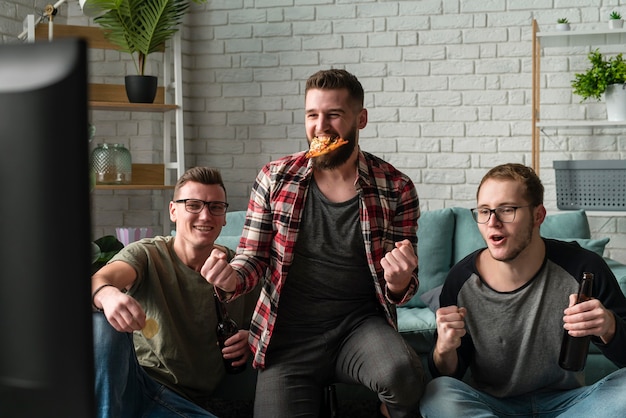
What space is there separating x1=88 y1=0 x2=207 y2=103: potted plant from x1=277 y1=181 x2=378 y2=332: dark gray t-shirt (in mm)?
2113

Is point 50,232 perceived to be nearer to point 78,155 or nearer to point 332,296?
point 78,155

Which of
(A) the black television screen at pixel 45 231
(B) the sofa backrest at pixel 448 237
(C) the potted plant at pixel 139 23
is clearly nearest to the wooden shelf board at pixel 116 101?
(C) the potted plant at pixel 139 23

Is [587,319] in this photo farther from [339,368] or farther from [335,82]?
[335,82]

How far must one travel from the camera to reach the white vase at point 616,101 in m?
4.08

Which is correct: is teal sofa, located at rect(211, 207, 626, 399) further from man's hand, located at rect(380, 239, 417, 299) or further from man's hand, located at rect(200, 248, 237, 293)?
man's hand, located at rect(200, 248, 237, 293)

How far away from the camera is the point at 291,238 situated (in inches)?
96.3

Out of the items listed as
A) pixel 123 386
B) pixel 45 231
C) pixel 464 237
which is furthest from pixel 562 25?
pixel 45 231

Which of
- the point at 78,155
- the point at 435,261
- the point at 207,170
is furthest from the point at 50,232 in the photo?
the point at 435,261

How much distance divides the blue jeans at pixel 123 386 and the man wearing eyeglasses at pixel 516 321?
0.72 m

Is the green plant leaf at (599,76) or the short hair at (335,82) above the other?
the green plant leaf at (599,76)

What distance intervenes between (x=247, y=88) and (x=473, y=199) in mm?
1469

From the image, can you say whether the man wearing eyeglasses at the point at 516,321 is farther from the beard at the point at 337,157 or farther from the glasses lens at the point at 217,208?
the glasses lens at the point at 217,208

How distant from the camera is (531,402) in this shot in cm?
230

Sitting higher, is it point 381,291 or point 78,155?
point 78,155
